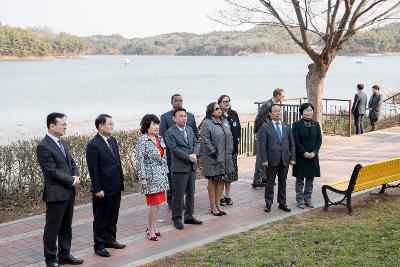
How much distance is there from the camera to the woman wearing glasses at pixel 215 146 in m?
7.71

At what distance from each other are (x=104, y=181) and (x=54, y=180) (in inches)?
25.9

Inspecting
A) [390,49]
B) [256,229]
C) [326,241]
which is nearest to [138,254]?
[256,229]

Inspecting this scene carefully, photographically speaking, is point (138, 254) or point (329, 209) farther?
point (329, 209)

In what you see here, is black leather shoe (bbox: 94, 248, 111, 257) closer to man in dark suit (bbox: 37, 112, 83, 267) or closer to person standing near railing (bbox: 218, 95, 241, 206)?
man in dark suit (bbox: 37, 112, 83, 267)

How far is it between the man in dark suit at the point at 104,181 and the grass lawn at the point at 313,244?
2.70ft

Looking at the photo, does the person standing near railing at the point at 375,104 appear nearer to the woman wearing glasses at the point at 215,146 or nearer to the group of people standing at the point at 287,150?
the group of people standing at the point at 287,150

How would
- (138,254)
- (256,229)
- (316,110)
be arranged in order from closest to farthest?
(138,254) → (256,229) → (316,110)

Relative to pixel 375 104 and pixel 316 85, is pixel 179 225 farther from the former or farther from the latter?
pixel 375 104

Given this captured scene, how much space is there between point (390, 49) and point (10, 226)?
103 meters

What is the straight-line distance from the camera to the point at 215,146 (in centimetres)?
773

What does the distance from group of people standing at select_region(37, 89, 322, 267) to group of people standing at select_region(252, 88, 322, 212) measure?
0.6 inches

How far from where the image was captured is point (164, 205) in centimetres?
874

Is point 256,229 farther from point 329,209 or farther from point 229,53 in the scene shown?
point 229,53

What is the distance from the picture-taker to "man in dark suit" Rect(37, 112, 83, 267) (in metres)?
5.72
